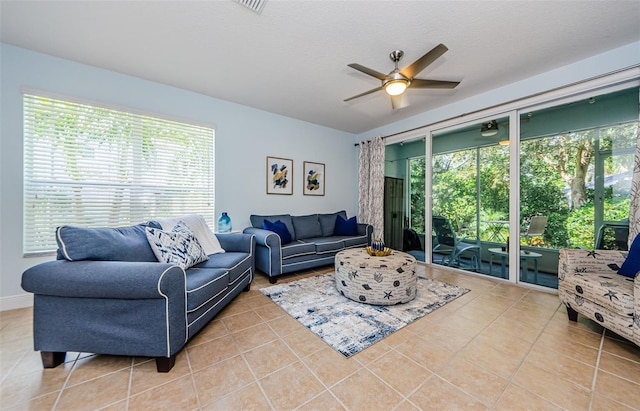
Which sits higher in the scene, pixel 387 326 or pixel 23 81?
pixel 23 81

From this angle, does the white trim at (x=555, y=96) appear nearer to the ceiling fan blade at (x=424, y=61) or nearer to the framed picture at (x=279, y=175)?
the ceiling fan blade at (x=424, y=61)

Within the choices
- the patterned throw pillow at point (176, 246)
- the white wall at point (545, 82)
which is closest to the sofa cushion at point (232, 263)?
the patterned throw pillow at point (176, 246)

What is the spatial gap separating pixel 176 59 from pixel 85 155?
1.50 meters

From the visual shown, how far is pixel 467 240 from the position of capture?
366 cm

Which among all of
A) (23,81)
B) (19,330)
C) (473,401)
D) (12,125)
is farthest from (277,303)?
(23,81)

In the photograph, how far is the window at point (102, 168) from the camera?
2.43 metres

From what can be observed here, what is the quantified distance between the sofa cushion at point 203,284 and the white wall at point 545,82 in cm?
384

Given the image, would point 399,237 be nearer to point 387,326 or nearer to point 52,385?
point 387,326

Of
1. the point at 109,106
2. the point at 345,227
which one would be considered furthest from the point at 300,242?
the point at 109,106

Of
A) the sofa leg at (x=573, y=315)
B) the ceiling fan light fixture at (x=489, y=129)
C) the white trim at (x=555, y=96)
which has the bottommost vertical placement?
the sofa leg at (x=573, y=315)

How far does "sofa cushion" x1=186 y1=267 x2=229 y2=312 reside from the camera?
1650 mm

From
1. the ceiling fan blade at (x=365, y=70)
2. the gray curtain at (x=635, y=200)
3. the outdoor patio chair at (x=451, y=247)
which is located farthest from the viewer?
the outdoor patio chair at (x=451, y=247)

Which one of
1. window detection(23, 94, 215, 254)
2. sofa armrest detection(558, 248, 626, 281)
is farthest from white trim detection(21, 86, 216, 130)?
sofa armrest detection(558, 248, 626, 281)

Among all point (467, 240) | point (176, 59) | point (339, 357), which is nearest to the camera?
point (339, 357)
